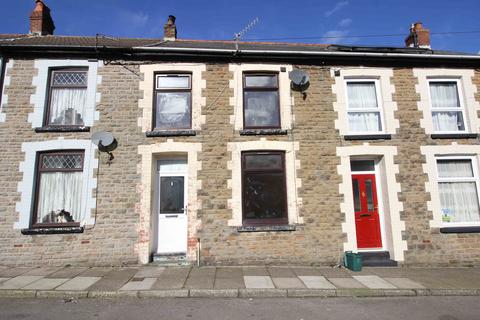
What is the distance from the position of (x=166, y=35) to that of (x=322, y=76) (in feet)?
19.2

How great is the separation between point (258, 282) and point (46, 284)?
4352 millimetres

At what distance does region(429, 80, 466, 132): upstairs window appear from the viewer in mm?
9211

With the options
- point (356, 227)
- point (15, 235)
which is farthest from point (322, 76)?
point (15, 235)

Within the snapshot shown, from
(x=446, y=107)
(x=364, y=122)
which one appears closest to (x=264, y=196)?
(x=364, y=122)

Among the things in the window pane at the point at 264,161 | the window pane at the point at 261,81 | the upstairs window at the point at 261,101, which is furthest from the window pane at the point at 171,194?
the window pane at the point at 261,81

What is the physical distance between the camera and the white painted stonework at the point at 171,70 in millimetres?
8578

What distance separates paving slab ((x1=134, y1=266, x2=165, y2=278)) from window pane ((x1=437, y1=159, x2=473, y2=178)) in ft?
26.7

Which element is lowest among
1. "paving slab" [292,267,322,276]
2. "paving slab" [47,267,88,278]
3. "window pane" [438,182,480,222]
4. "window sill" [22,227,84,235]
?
"paving slab" [292,267,322,276]

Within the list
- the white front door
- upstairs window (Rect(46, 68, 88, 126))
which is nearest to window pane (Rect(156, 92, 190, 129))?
the white front door

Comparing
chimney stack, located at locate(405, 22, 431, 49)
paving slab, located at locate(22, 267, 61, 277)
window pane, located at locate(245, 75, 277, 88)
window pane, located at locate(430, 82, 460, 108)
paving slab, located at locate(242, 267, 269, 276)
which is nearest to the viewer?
paving slab, located at locate(22, 267, 61, 277)

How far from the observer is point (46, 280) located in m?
6.61

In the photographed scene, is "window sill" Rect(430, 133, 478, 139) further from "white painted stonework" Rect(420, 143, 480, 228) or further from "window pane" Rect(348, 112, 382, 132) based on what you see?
"window pane" Rect(348, 112, 382, 132)

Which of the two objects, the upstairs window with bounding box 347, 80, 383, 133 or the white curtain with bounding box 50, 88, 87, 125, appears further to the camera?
the upstairs window with bounding box 347, 80, 383, 133

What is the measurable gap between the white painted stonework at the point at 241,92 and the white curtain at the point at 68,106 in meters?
4.21
